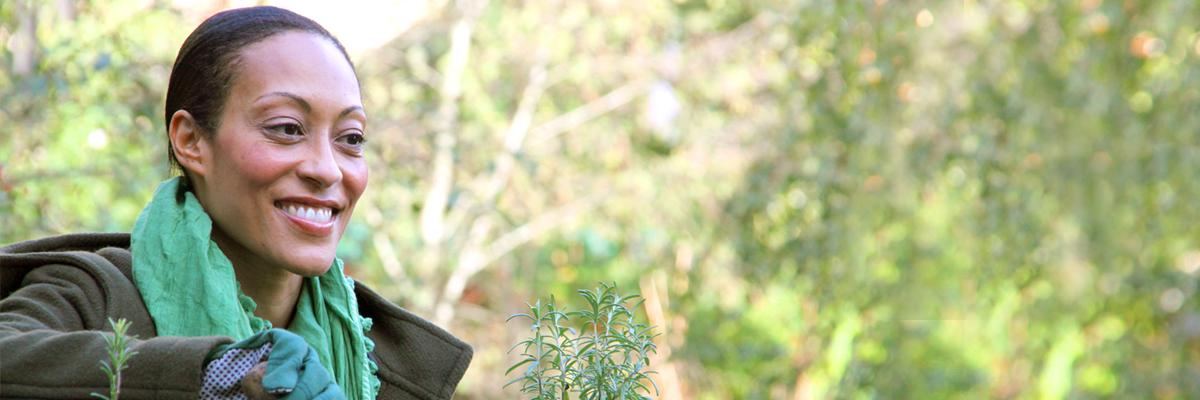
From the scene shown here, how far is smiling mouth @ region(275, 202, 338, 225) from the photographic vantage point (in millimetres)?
1793

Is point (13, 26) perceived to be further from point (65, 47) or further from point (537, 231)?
point (537, 231)

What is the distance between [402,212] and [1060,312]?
305 centimetres

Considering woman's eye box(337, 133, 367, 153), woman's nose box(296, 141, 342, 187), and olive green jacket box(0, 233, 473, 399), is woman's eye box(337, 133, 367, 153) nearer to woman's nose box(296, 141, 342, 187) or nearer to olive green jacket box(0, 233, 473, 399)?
woman's nose box(296, 141, 342, 187)

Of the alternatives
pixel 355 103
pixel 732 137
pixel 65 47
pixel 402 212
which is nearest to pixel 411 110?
pixel 402 212

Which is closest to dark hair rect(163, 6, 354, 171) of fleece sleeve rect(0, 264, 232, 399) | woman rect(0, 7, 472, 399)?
woman rect(0, 7, 472, 399)

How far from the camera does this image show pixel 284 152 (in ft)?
5.82

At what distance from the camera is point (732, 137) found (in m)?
7.63

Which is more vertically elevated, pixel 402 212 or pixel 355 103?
pixel 402 212

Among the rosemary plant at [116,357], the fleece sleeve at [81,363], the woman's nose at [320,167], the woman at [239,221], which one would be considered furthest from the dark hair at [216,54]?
the rosemary plant at [116,357]

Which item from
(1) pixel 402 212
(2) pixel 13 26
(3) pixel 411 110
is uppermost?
(3) pixel 411 110

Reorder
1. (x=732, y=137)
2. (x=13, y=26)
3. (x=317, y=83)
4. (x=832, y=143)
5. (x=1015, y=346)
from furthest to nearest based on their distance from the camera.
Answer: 1. (x=1015, y=346)
2. (x=732, y=137)
3. (x=832, y=143)
4. (x=13, y=26)
5. (x=317, y=83)

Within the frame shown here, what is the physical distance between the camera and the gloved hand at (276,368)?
4.18ft

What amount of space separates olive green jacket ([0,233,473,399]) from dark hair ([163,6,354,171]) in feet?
0.64

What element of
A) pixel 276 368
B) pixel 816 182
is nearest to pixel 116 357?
pixel 276 368
